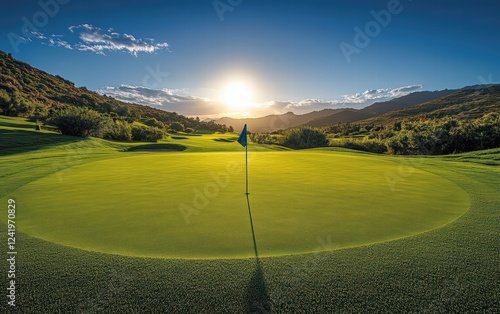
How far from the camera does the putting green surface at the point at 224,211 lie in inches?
146

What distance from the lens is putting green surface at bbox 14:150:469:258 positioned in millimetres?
3707

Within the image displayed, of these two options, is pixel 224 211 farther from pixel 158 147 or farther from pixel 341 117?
pixel 341 117

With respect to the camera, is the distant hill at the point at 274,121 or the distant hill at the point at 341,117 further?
the distant hill at the point at 274,121

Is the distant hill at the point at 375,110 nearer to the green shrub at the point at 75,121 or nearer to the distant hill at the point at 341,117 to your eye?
the distant hill at the point at 341,117

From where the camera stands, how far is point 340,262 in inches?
128

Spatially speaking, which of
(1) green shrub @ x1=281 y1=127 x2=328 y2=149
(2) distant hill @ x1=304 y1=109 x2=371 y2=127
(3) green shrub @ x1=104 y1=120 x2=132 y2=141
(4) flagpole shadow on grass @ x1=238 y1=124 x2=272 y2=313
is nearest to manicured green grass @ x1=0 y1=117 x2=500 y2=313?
(4) flagpole shadow on grass @ x1=238 y1=124 x2=272 y2=313

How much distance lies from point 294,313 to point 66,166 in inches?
437

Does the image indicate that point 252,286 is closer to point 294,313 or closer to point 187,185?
point 294,313

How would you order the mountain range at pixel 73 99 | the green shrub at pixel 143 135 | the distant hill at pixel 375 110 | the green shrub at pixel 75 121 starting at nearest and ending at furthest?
1. the green shrub at pixel 75 121
2. the green shrub at pixel 143 135
3. the mountain range at pixel 73 99
4. the distant hill at pixel 375 110

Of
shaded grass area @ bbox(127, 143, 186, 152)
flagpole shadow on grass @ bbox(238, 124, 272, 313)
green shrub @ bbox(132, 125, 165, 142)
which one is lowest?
flagpole shadow on grass @ bbox(238, 124, 272, 313)

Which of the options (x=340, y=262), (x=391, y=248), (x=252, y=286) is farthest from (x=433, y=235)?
(x=252, y=286)

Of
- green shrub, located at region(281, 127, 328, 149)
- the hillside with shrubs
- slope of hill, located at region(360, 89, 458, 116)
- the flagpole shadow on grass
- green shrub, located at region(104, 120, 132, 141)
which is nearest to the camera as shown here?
the flagpole shadow on grass

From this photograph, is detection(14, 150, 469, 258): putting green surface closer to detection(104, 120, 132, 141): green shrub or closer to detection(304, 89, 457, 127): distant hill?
detection(104, 120, 132, 141): green shrub

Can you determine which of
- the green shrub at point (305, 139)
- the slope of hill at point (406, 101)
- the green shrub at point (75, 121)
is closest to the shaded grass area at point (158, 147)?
the green shrub at point (75, 121)
